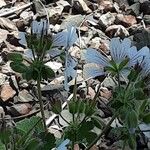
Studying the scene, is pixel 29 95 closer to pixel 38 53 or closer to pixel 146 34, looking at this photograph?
pixel 146 34

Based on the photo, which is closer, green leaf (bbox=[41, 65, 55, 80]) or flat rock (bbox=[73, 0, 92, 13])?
green leaf (bbox=[41, 65, 55, 80])

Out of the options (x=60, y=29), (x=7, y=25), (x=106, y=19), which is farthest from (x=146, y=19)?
(x=7, y=25)

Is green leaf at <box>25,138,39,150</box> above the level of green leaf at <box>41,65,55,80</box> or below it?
below

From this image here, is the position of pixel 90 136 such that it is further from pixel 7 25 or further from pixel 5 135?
pixel 7 25

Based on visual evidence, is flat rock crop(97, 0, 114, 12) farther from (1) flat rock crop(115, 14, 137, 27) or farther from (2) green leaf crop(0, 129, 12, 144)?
(2) green leaf crop(0, 129, 12, 144)

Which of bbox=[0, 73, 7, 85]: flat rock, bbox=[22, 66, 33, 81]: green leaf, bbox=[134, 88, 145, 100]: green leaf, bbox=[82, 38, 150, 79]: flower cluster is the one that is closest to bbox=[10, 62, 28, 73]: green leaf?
bbox=[22, 66, 33, 81]: green leaf

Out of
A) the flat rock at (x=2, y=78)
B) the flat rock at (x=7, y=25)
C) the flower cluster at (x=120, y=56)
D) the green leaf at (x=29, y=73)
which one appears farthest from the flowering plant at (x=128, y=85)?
the flat rock at (x=7, y=25)

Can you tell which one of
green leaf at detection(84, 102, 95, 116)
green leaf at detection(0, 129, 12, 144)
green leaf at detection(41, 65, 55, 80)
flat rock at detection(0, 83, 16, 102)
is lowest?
flat rock at detection(0, 83, 16, 102)

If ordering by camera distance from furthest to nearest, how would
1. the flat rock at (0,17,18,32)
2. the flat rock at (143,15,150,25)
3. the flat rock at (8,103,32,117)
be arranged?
the flat rock at (143,15,150,25) → the flat rock at (0,17,18,32) → the flat rock at (8,103,32,117)

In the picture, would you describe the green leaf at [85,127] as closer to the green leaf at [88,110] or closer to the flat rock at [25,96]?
the green leaf at [88,110]
